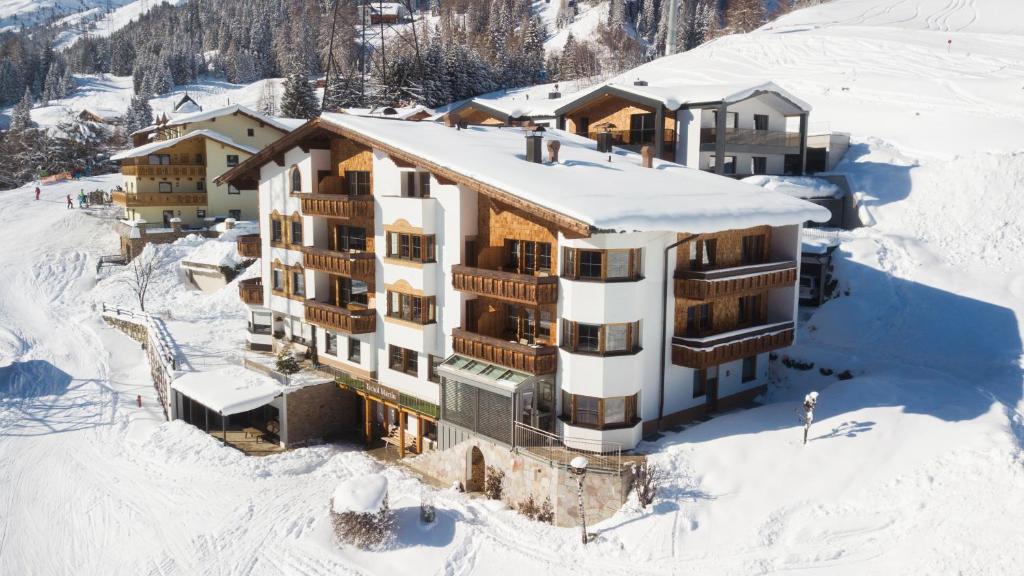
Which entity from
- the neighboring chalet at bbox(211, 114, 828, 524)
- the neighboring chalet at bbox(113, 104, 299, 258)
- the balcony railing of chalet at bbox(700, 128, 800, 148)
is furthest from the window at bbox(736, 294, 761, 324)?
the neighboring chalet at bbox(113, 104, 299, 258)

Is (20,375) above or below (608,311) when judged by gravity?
below

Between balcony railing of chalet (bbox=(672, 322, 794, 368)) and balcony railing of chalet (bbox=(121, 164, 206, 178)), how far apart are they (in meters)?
46.6

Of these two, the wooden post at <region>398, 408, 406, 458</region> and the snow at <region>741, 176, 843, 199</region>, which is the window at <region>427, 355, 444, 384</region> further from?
the snow at <region>741, 176, 843, 199</region>

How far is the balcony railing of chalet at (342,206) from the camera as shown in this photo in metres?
28.2

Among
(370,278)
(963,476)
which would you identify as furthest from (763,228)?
(370,278)

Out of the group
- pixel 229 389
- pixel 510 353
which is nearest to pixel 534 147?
pixel 510 353

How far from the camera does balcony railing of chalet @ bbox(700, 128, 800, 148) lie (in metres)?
40.0

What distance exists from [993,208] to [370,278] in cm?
3072

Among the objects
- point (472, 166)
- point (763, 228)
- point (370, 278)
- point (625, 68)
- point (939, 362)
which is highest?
point (625, 68)

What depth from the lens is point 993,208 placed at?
3741 centimetres

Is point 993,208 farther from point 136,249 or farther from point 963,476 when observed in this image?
point 136,249

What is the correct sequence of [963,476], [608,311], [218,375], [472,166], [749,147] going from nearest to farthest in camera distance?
[963,476] < [608,311] < [472,166] < [218,375] < [749,147]

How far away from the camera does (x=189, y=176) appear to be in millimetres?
58406

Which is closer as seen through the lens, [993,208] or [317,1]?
[993,208]
